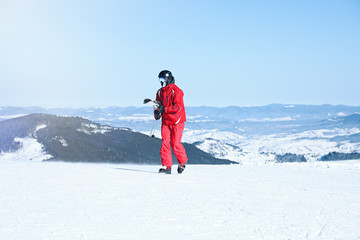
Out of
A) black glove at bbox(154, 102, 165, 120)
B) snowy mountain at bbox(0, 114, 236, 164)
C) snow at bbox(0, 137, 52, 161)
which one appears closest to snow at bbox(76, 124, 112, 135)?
snowy mountain at bbox(0, 114, 236, 164)

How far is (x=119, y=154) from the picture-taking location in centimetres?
5309

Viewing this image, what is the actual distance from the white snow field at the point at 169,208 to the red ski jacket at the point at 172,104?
1.35 metres

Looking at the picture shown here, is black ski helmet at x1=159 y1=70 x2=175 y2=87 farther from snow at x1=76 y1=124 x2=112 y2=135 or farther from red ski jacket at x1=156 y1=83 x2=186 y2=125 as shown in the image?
snow at x1=76 y1=124 x2=112 y2=135

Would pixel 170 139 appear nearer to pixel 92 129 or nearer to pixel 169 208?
pixel 169 208

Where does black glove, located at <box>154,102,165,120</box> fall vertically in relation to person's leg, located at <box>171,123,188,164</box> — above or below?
above

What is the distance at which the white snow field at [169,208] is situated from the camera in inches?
143

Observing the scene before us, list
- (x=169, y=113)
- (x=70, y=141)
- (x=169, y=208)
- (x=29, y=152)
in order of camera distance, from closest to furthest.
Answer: (x=169, y=208) → (x=169, y=113) → (x=29, y=152) → (x=70, y=141)

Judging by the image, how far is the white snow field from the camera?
3.64 m

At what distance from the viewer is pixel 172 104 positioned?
26.2 feet

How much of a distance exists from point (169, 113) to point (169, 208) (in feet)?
11.8

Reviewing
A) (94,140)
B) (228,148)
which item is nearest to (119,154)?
(94,140)

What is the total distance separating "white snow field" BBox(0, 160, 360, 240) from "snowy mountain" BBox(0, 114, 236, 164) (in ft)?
109

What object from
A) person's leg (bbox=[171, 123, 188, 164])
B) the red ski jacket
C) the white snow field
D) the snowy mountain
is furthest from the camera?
the snowy mountain

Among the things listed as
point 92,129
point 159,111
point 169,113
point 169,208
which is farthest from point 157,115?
point 92,129
